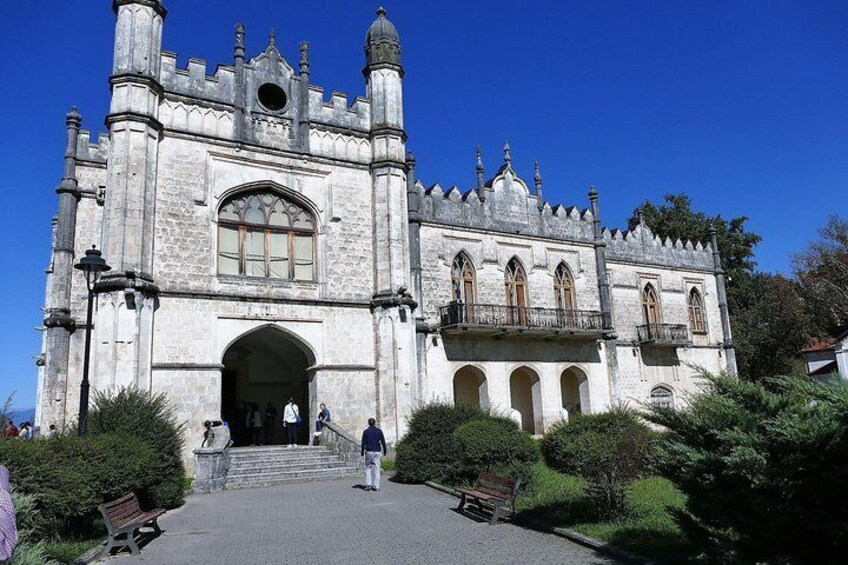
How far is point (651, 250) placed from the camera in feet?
102

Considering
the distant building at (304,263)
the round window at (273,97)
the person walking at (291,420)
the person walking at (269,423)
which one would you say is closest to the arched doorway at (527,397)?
the distant building at (304,263)

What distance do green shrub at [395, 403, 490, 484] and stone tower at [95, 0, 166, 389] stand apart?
7.52 metres

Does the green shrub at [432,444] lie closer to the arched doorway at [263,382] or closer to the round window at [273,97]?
the arched doorway at [263,382]

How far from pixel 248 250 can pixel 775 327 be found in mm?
27547

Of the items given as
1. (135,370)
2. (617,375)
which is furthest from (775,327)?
(135,370)

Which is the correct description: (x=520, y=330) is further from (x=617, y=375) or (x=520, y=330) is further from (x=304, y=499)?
(x=304, y=499)

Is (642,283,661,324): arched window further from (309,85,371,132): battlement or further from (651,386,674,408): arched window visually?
(309,85,371,132): battlement

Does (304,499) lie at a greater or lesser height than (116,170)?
lesser

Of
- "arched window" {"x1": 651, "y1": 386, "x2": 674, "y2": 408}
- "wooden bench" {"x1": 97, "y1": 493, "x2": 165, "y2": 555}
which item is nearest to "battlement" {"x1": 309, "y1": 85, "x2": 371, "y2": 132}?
"wooden bench" {"x1": 97, "y1": 493, "x2": 165, "y2": 555}

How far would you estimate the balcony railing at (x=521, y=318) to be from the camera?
23.5 metres

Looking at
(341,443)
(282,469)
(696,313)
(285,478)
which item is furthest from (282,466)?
(696,313)

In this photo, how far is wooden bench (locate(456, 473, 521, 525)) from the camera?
1090 centimetres

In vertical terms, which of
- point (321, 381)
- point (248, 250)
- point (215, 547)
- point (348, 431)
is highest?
point (248, 250)

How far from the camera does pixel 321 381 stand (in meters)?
20.7
